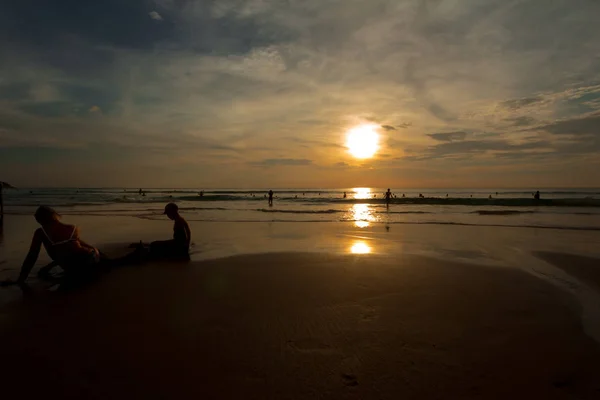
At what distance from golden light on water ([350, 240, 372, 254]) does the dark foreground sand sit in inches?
135

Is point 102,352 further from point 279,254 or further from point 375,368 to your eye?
point 279,254

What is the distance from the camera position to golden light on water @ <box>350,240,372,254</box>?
438 inches

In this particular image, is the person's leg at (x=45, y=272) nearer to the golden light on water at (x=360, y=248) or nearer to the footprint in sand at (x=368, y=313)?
the footprint in sand at (x=368, y=313)

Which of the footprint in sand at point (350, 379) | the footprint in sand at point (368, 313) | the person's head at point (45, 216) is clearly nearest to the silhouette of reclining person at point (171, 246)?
the person's head at point (45, 216)

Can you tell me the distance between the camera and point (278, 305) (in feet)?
19.7

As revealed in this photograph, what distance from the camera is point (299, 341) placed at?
4.61 m

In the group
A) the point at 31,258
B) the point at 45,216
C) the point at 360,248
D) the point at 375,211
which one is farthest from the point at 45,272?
the point at 375,211

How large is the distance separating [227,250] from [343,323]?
6971 mm

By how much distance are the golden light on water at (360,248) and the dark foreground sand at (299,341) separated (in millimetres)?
3428

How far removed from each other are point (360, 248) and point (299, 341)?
7452mm

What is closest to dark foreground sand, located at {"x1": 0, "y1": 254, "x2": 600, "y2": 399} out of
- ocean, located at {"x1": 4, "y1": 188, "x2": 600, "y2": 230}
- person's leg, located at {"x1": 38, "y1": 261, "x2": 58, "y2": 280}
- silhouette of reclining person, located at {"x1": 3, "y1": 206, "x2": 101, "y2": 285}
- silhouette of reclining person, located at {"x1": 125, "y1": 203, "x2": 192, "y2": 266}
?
silhouette of reclining person, located at {"x1": 3, "y1": 206, "x2": 101, "y2": 285}

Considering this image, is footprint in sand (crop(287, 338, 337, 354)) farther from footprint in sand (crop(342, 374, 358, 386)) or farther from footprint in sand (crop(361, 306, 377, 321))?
footprint in sand (crop(361, 306, 377, 321))

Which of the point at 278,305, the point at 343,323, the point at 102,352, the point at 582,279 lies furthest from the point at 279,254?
the point at 582,279

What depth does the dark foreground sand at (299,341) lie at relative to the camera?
11.8 feet
